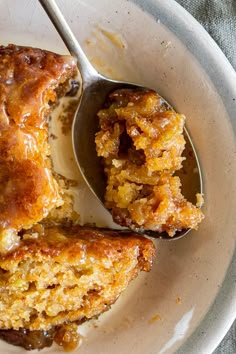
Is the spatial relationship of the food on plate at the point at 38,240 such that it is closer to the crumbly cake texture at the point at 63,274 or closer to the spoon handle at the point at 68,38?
the crumbly cake texture at the point at 63,274

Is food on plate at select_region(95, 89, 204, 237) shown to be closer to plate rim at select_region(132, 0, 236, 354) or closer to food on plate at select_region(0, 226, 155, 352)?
food on plate at select_region(0, 226, 155, 352)

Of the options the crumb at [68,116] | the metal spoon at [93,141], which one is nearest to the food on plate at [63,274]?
the metal spoon at [93,141]

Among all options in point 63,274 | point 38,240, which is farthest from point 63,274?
point 38,240

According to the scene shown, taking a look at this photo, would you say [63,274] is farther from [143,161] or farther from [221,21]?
[221,21]

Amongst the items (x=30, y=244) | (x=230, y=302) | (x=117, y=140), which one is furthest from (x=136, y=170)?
(x=230, y=302)

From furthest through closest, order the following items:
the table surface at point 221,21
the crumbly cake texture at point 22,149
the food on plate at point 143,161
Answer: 1. the table surface at point 221,21
2. the food on plate at point 143,161
3. the crumbly cake texture at point 22,149

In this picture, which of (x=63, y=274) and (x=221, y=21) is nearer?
(x=63, y=274)

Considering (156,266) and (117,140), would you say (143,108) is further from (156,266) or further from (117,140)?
(156,266)
